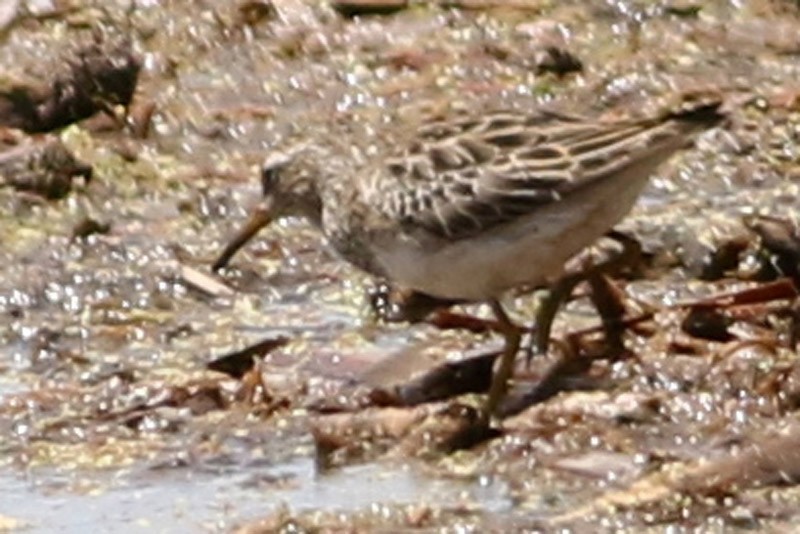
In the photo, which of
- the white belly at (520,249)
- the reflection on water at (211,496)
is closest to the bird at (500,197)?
the white belly at (520,249)

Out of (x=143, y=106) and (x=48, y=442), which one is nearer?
(x=48, y=442)

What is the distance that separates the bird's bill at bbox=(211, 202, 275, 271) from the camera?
1115 centimetres

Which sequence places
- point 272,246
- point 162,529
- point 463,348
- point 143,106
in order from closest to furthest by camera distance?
point 162,529 → point 463,348 → point 272,246 → point 143,106

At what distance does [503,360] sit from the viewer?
970 cm

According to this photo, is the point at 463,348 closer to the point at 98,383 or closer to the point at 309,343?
the point at 309,343

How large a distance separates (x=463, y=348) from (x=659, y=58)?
350 centimetres

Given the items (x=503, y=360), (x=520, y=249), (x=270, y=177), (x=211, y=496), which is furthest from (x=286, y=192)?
(x=211, y=496)

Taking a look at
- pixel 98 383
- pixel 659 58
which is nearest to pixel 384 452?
pixel 98 383

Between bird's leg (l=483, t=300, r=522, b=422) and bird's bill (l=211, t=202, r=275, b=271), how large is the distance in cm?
155

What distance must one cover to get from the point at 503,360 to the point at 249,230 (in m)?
1.79

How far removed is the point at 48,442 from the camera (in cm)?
976

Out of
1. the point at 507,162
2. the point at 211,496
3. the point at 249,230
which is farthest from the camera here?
the point at 249,230

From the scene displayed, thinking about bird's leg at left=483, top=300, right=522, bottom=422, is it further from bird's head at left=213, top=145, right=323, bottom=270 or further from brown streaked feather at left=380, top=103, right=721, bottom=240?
bird's head at left=213, top=145, right=323, bottom=270

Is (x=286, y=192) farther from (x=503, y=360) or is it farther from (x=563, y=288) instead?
(x=503, y=360)
